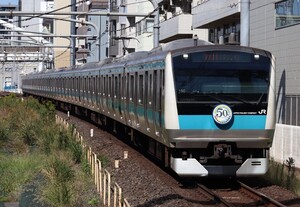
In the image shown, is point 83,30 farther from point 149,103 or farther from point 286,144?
point 149,103

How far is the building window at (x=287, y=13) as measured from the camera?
67.9ft

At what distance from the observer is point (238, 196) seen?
1270 cm

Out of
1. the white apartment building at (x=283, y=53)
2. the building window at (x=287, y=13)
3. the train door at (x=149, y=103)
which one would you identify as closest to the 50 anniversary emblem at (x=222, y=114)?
the train door at (x=149, y=103)

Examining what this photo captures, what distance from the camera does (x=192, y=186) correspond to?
1374 cm

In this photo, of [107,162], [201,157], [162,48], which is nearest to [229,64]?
[201,157]

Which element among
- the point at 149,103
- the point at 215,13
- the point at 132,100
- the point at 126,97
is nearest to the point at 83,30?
the point at 215,13

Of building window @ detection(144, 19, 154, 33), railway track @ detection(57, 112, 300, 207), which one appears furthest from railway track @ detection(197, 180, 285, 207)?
building window @ detection(144, 19, 154, 33)

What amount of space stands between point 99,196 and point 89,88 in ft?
59.3

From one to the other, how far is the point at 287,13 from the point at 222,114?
9.54m

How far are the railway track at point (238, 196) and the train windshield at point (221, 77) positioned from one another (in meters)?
1.72

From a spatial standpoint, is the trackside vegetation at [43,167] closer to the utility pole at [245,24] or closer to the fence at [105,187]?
the fence at [105,187]

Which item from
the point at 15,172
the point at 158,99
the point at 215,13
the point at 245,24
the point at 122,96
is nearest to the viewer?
the point at 158,99

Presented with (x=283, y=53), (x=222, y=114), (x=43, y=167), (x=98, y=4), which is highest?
(x=98, y=4)

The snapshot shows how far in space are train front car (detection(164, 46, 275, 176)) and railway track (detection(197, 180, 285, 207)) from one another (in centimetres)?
36
